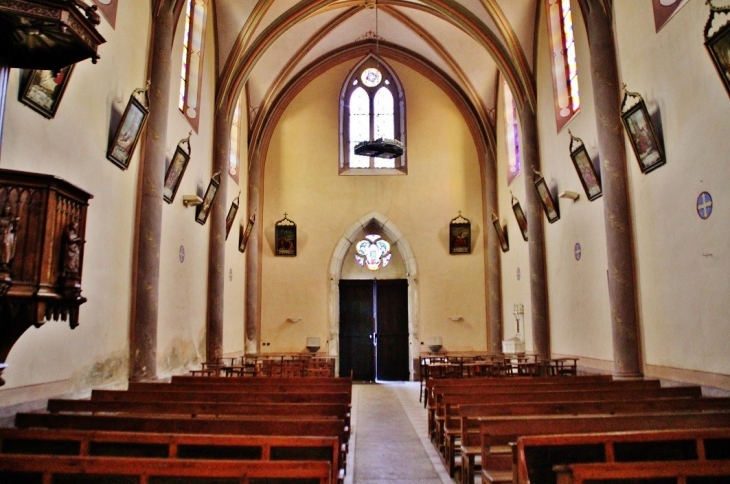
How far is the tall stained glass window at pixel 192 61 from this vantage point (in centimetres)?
1065

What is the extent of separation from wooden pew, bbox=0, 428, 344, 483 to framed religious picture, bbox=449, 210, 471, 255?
1301 cm

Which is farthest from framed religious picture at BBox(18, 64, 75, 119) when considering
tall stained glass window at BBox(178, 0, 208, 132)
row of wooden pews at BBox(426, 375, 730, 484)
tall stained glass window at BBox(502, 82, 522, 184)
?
tall stained glass window at BBox(502, 82, 522, 184)

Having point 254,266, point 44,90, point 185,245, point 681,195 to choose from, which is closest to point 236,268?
point 254,266

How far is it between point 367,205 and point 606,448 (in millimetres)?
13421

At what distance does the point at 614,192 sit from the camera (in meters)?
8.52

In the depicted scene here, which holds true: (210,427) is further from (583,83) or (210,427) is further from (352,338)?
(352,338)

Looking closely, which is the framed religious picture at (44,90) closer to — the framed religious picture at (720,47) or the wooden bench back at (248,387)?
the wooden bench back at (248,387)

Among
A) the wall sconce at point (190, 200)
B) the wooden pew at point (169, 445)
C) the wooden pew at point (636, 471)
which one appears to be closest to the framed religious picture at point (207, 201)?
the wall sconce at point (190, 200)

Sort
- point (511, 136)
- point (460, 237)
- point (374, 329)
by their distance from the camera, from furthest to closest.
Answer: point (374, 329)
point (460, 237)
point (511, 136)

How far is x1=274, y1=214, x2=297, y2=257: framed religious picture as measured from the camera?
16.3 meters

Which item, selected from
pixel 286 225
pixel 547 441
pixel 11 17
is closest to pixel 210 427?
pixel 547 441

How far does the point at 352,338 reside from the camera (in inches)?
656

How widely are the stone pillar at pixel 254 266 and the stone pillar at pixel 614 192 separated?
9499 mm

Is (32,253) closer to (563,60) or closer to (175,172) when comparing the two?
(175,172)
